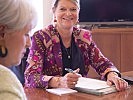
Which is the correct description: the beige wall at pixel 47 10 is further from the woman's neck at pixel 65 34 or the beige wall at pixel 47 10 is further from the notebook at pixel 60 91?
the notebook at pixel 60 91

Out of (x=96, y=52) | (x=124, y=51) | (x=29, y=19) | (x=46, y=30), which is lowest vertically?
(x=124, y=51)

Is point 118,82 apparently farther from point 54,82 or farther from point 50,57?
point 50,57

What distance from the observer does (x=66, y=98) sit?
158cm

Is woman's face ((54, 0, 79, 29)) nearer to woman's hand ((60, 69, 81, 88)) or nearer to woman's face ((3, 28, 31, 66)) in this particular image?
woman's hand ((60, 69, 81, 88))

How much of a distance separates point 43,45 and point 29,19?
4.09 feet

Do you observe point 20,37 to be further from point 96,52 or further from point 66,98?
point 96,52

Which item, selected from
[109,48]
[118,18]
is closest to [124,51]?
[109,48]

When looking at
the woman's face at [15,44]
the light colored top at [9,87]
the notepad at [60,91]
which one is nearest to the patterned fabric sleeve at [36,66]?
the notepad at [60,91]

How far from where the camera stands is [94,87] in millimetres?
1726

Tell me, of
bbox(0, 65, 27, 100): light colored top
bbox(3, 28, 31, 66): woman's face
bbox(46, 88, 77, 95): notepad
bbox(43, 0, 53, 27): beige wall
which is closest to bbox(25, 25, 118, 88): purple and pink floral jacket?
bbox(46, 88, 77, 95): notepad

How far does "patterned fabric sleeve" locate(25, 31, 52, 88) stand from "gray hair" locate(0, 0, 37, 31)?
0.97 m

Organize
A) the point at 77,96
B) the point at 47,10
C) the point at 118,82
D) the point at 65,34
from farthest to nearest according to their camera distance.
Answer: the point at 47,10 < the point at 65,34 < the point at 118,82 < the point at 77,96

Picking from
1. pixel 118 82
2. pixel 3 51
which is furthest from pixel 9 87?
pixel 118 82

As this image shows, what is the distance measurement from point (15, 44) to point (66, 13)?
A: 1413 mm
